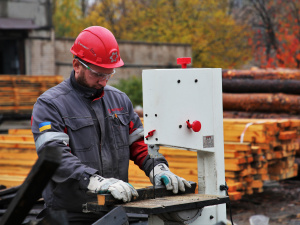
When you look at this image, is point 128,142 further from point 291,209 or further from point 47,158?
point 291,209

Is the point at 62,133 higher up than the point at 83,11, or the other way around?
the point at 83,11

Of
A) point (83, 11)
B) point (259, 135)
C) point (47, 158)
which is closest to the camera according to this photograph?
point (47, 158)

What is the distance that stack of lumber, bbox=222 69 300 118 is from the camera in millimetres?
11047

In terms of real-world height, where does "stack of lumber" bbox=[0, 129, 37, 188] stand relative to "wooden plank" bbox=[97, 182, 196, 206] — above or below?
below

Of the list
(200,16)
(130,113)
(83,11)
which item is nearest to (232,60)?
(200,16)

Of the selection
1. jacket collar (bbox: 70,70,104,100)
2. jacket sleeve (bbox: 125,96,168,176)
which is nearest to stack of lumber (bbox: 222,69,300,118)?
jacket sleeve (bbox: 125,96,168,176)

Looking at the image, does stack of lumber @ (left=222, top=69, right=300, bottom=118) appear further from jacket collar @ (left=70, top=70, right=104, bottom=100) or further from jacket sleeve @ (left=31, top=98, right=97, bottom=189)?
jacket sleeve @ (left=31, top=98, right=97, bottom=189)

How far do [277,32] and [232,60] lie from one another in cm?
386

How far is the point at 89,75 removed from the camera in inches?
151

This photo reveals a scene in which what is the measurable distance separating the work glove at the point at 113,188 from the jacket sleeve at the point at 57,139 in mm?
57

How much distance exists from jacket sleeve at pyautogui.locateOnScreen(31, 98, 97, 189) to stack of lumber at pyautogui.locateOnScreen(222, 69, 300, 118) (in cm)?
789

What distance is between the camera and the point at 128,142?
411 cm

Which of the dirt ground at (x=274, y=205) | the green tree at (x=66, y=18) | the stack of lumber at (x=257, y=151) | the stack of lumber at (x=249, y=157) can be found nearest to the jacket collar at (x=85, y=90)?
the stack of lumber at (x=249, y=157)

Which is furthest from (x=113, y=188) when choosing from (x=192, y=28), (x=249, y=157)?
(x=192, y=28)
